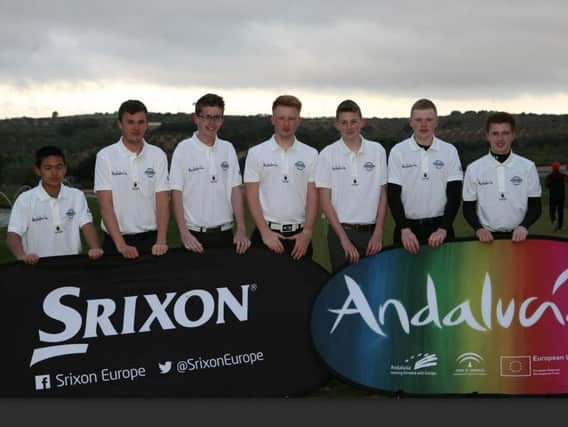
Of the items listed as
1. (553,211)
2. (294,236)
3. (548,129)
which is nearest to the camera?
(294,236)

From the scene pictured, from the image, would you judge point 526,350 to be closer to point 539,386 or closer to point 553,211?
point 539,386

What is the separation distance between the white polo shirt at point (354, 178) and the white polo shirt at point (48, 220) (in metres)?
2.06

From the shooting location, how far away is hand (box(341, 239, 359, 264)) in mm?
5984

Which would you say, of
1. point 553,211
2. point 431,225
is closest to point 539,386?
point 431,225

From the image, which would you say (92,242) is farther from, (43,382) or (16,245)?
(43,382)

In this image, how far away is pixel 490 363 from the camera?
585 centimetres

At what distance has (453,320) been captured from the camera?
5.89 metres

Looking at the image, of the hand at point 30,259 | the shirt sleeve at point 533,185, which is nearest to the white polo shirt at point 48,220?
the hand at point 30,259

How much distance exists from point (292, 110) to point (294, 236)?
42.0 inches

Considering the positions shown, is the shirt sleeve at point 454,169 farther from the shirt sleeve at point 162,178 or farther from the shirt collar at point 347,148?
the shirt sleeve at point 162,178

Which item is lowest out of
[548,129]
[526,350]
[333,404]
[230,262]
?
[333,404]

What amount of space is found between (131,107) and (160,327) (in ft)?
6.03

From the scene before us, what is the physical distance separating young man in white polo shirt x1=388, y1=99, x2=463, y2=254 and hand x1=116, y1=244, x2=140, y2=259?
213 centimetres

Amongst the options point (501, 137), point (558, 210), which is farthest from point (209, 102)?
point (558, 210)
